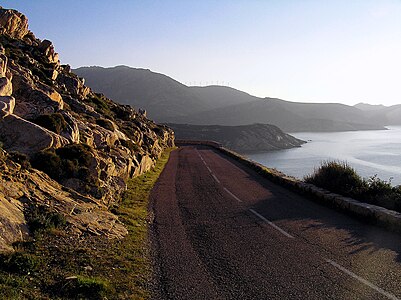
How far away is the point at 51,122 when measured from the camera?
14695mm

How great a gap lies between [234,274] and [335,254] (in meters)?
2.49

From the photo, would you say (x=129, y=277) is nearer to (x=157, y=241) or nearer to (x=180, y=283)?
(x=180, y=283)

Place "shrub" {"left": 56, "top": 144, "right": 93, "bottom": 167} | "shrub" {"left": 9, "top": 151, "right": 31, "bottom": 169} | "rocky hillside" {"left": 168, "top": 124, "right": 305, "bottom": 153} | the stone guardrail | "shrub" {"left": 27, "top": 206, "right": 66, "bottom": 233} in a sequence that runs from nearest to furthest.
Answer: "shrub" {"left": 27, "top": 206, "right": 66, "bottom": 233} < the stone guardrail < "shrub" {"left": 9, "top": 151, "right": 31, "bottom": 169} < "shrub" {"left": 56, "top": 144, "right": 93, "bottom": 167} < "rocky hillside" {"left": 168, "top": 124, "right": 305, "bottom": 153}

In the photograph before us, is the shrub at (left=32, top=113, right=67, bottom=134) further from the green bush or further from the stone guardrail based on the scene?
the stone guardrail

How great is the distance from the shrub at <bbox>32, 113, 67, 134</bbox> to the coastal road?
194 inches

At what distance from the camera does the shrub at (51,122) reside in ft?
47.6

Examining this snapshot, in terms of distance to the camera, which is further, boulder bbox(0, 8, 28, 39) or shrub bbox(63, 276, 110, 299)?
boulder bbox(0, 8, 28, 39)

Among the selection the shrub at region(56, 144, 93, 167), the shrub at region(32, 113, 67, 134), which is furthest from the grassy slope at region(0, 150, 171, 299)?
the shrub at region(32, 113, 67, 134)

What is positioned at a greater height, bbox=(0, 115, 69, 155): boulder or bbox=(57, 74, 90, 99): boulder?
bbox=(57, 74, 90, 99): boulder

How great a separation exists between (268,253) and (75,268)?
3.95 metres

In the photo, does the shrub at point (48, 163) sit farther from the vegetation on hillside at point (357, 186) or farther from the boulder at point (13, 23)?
the boulder at point (13, 23)

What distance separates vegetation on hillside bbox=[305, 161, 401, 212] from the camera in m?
12.4

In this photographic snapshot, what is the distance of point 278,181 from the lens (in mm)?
20562

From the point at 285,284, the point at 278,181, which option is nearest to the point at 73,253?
the point at 285,284
